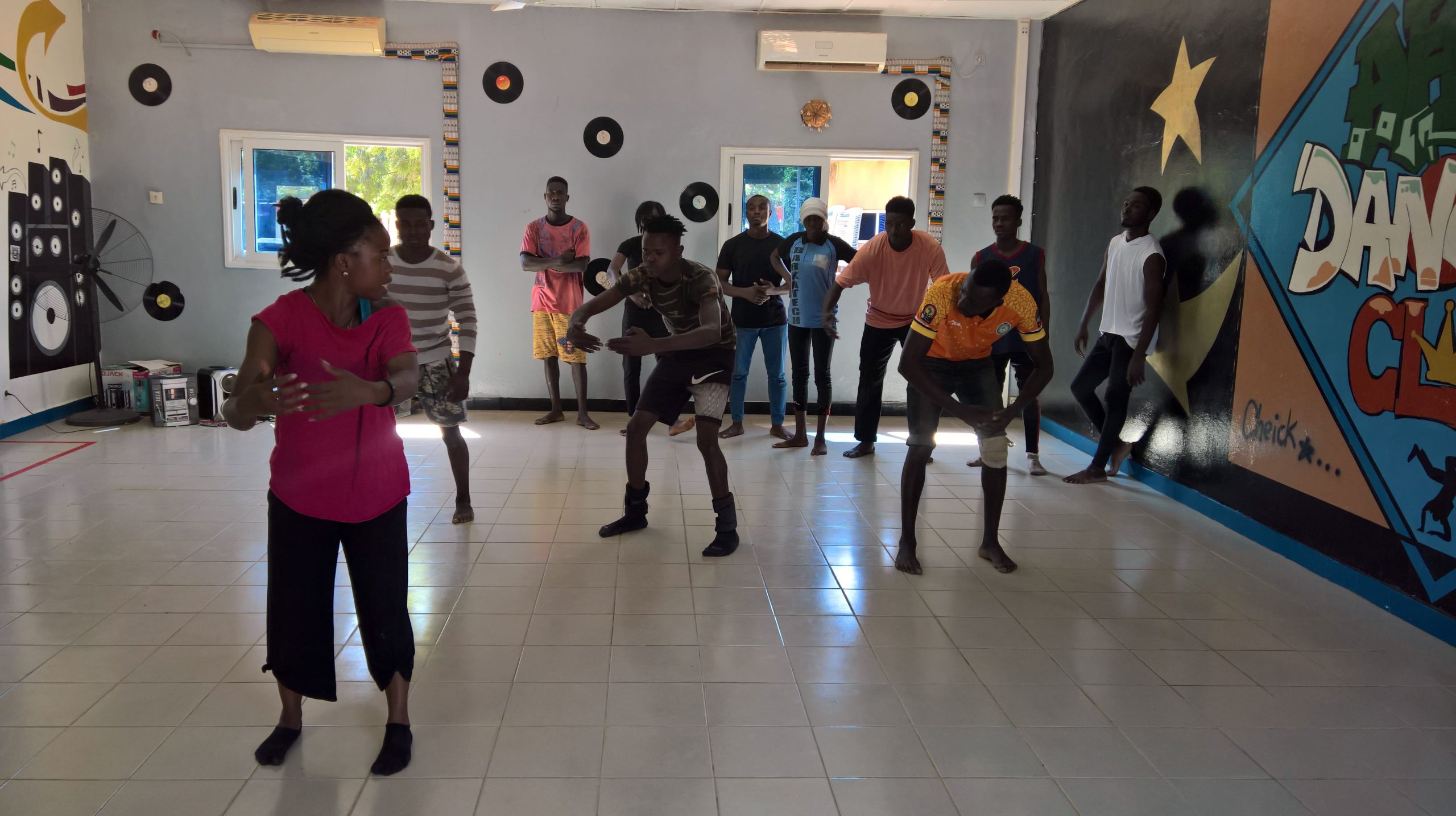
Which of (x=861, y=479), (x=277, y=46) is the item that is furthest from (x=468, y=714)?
(x=277, y=46)


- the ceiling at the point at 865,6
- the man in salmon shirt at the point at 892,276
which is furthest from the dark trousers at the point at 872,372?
the ceiling at the point at 865,6

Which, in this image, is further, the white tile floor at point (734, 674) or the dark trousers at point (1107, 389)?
the dark trousers at point (1107, 389)

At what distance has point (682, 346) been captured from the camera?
12.4 ft

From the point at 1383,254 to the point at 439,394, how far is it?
388 cm

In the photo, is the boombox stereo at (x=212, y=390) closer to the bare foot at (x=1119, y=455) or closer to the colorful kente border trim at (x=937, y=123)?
the colorful kente border trim at (x=937, y=123)

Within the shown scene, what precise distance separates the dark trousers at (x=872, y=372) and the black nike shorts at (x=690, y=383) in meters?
1.95

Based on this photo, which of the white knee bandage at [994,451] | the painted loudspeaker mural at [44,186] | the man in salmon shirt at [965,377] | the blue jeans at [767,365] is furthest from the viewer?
the blue jeans at [767,365]

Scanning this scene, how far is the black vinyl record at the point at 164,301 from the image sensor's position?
7.28 m

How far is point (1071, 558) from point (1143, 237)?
2.14 meters

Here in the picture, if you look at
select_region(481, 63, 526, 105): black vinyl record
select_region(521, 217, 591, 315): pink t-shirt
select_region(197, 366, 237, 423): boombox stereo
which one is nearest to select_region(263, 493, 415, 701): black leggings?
select_region(521, 217, 591, 315): pink t-shirt

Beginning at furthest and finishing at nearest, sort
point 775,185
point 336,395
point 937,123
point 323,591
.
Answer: point 775,185 < point 937,123 < point 323,591 < point 336,395

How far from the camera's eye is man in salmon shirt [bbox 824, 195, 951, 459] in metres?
5.60

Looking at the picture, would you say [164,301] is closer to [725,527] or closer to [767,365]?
[767,365]

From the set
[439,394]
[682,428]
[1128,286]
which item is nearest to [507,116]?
[682,428]
